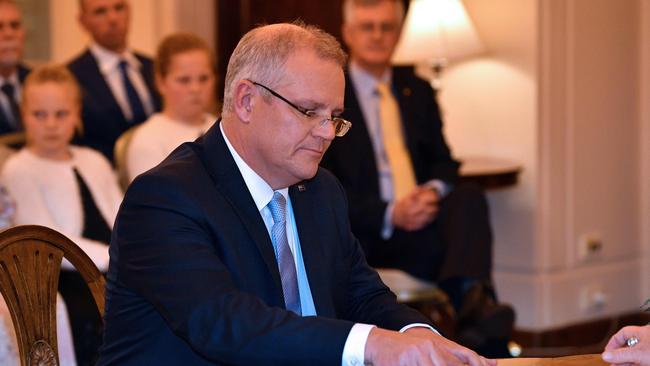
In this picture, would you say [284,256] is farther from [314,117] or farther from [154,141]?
[154,141]

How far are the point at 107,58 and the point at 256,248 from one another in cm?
285

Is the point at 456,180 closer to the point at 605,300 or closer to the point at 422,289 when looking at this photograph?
the point at 422,289

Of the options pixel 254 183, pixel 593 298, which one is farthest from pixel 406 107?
pixel 254 183

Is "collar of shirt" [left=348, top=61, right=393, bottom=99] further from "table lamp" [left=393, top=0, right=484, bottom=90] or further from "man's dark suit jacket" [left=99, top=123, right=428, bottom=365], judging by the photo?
"man's dark suit jacket" [left=99, top=123, right=428, bottom=365]

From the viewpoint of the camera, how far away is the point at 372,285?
253 cm

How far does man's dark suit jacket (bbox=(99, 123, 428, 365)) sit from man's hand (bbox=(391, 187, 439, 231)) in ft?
6.86

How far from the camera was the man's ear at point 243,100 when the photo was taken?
89.4 inches

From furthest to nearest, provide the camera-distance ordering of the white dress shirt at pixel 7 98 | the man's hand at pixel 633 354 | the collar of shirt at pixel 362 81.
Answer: the collar of shirt at pixel 362 81
the white dress shirt at pixel 7 98
the man's hand at pixel 633 354

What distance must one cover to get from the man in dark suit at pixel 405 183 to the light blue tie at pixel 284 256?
2148mm

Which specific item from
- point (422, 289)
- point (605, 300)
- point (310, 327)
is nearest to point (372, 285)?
point (310, 327)

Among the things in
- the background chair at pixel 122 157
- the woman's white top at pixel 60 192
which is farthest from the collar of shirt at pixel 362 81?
the woman's white top at pixel 60 192

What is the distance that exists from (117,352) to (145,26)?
3952 millimetres

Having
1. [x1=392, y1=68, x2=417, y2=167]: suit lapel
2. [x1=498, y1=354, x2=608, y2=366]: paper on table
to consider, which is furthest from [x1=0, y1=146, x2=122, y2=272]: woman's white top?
[x1=498, y1=354, x2=608, y2=366]: paper on table

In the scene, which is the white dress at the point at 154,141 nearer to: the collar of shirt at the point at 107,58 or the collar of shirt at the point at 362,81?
the collar of shirt at the point at 107,58
